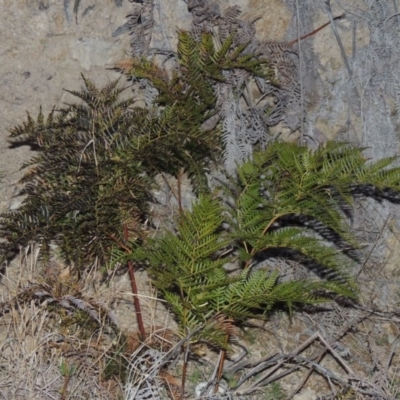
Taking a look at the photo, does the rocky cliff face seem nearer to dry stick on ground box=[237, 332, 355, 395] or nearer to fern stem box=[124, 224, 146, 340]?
dry stick on ground box=[237, 332, 355, 395]

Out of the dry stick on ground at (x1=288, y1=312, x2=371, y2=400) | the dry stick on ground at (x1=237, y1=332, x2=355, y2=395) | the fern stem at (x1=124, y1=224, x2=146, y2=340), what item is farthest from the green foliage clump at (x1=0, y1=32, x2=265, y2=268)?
the dry stick on ground at (x1=288, y1=312, x2=371, y2=400)

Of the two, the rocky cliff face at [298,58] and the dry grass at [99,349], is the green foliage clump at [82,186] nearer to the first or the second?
the dry grass at [99,349]

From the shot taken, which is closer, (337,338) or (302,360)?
(302,360)

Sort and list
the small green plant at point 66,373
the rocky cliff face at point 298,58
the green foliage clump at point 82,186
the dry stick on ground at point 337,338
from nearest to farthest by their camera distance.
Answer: the small green plant at point 66,373
the green foliage clump at point 82,186
the dry stick on ground at point 337,338
the rocky cliff face at point 298,58

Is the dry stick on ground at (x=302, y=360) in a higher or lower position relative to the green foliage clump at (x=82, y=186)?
lower

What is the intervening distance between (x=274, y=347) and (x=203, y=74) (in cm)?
140

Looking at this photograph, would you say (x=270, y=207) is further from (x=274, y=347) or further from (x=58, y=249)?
Answer: (x=58, y=249)

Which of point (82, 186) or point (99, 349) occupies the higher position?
point (82, 186)

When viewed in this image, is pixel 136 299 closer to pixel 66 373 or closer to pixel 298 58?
pixel 66 373

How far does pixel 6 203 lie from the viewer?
4566 millimetres

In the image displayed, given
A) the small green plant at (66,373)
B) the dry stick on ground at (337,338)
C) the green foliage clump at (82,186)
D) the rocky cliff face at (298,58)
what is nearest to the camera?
the small green plant at (66,373)

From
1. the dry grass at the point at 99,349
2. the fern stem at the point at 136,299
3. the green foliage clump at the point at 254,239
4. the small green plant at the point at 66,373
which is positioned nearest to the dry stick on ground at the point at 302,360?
the dry grass at the point at 99,349

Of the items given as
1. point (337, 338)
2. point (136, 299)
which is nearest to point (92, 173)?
point (136, 299)

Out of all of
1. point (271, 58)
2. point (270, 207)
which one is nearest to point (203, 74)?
point (271, 58)
